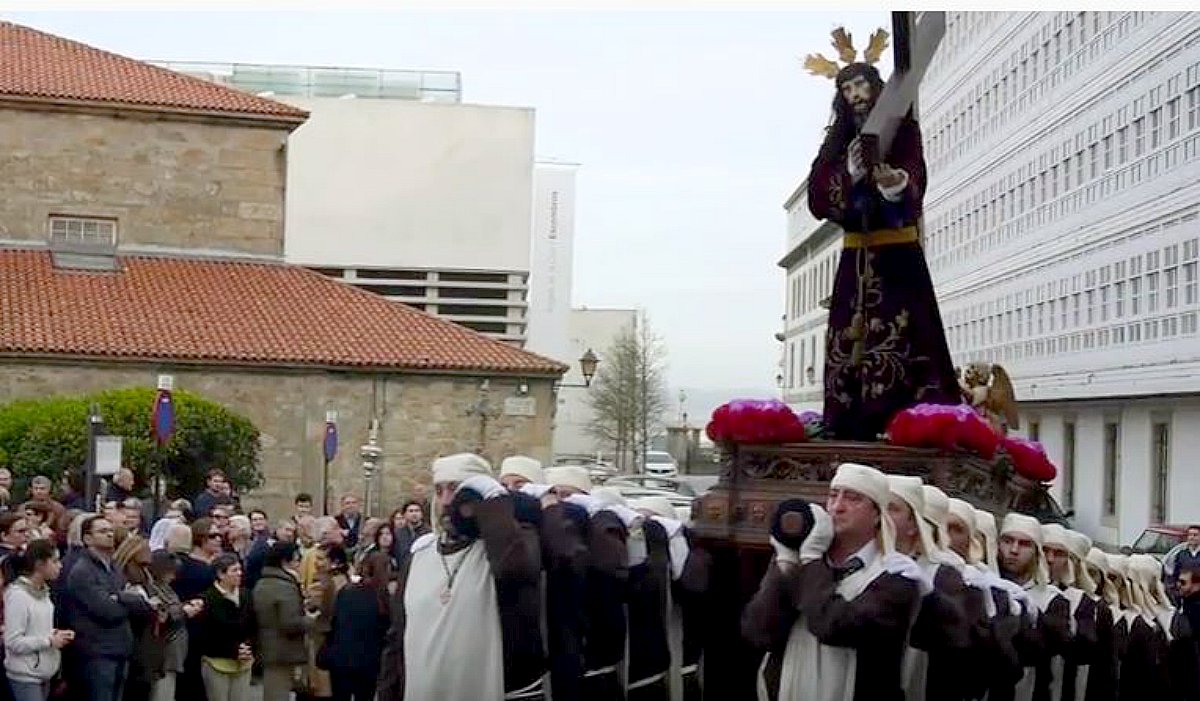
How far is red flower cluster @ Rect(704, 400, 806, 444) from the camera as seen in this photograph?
948cm

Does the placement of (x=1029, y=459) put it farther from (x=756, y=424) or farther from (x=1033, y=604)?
(x=756, y=424)

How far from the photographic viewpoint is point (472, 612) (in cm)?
851

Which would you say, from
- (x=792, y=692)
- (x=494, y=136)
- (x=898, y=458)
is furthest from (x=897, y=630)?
(x=494, y=136)

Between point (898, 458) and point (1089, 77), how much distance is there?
37712 millimetres

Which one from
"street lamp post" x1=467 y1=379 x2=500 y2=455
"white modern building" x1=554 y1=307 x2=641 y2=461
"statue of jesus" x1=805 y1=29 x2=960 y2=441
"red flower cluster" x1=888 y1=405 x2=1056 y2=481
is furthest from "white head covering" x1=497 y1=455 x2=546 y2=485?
"white modern building" x1=554 y1=307 x2=641 y2=461

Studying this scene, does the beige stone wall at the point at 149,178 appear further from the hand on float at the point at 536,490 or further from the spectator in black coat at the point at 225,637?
the hand on float at the point at 536,490

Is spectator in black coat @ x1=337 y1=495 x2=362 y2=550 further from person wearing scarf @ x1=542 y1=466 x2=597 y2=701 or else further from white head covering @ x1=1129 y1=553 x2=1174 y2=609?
person wearing scarf @ x1=542 y1=466 x2=597 y2=701

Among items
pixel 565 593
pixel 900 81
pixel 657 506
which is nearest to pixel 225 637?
pixel 657 506

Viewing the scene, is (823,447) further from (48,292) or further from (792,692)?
(48,292)

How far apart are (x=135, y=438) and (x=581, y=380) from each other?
73.3 meters

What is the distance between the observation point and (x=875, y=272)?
9703mm

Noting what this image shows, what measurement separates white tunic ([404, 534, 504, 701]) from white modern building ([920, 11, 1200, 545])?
1223 inches

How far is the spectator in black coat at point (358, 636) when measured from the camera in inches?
585

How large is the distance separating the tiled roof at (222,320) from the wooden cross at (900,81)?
30.7m
